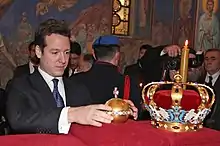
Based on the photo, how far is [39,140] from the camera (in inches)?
45.8

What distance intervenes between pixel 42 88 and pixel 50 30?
0.86 feet

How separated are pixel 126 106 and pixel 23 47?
6.39 metres

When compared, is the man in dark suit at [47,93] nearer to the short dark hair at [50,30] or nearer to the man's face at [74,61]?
the short dark hair at [50,30]

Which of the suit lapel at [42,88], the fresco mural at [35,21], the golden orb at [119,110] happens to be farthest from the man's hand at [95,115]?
the fresco mural at [35,21]

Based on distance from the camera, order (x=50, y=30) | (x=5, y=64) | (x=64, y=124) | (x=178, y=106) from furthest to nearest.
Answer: (x=5, y=64)
(x=50, y=30)
(x=64, y=124)
(x=178, y=106)

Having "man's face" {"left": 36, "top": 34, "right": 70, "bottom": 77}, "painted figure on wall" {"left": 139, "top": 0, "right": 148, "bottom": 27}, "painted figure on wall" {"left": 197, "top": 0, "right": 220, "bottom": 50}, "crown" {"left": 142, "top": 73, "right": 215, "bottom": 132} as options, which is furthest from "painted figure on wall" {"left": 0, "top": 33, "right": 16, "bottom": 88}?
"crown" {"left": 142, "top": 73, "right": 215, "bottom": 132}

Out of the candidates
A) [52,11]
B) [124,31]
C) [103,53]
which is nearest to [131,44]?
[124,31]

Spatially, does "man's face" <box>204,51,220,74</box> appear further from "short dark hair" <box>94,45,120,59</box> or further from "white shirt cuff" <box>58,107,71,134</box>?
"white shirt cuff" <box>58,107,71,134</box>

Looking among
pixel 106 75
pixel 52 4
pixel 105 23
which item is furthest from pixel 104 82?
pixel 105 23

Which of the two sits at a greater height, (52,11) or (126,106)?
(52,11)

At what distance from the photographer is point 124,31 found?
29.4 ft

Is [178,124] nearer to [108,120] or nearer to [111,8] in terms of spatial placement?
[108,120]

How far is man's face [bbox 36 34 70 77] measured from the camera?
73.6 inches

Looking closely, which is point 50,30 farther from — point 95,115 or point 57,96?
point 95,115
